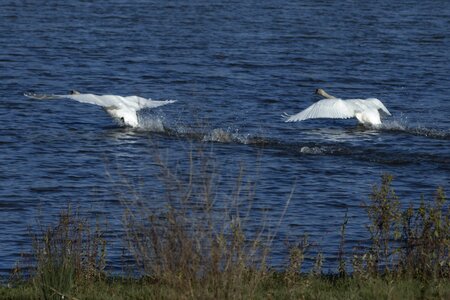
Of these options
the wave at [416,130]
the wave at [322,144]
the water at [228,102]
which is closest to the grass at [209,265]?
the water at [228,102]

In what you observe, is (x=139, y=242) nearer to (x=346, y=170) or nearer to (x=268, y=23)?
(x=346, y=170)

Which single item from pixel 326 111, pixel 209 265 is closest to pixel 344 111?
pixel 326 111

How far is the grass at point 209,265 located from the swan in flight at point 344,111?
10.6m

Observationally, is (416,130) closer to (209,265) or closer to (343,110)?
(343,110)

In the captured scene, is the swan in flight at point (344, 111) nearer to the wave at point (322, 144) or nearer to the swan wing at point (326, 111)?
the swan wing at point (326, 111)

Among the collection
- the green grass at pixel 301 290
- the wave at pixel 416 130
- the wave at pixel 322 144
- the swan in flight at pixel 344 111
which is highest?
the green grass at pixel 301 290

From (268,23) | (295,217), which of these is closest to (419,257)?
(295,217)

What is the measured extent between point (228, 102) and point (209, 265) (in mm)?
17054

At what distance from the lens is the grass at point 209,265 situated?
8.02 meters

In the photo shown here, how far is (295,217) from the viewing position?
15141 mm

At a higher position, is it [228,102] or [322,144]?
[228,102]

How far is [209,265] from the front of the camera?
8.06 meters

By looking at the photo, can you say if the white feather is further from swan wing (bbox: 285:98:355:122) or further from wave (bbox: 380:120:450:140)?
wave (bbox: 380:120:450:140)

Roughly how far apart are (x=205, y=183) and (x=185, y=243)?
441 millimetres
